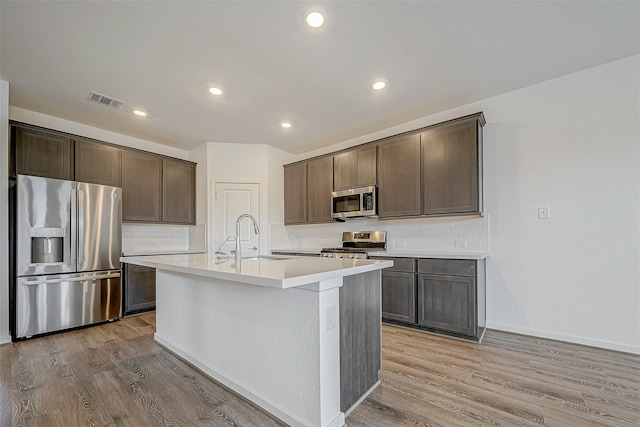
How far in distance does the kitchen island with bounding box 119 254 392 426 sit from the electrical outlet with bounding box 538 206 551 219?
2.18 metres

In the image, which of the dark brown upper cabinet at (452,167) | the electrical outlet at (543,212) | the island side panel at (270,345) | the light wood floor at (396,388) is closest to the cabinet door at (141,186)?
the light wood floor at (396,388)

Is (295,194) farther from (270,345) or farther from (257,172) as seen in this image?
(270,345)

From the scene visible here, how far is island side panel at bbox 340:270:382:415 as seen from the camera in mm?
1678

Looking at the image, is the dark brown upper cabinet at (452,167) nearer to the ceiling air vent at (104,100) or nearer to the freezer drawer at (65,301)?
the ceiling air vent at (104,100)

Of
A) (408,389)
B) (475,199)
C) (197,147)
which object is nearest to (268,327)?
(408,389)

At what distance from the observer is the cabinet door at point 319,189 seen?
4.50 meters

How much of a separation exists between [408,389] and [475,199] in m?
2.05

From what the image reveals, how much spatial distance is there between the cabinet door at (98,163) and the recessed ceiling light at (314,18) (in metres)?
3.39

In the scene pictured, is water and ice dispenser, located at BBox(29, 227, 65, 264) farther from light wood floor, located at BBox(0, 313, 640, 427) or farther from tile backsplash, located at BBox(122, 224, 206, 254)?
tile backsplash, located at BBox(122, 224, 206, 254)

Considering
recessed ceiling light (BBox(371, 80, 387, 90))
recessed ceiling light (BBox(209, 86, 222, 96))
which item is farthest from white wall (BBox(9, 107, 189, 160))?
recessed ceiling light (BBox(371, 80, 387, 90))

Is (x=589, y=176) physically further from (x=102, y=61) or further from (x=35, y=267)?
(x=35, y=267)

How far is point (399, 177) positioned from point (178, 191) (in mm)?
3585

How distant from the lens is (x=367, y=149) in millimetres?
4035

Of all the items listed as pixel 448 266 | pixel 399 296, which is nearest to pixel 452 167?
pixel 448 266
